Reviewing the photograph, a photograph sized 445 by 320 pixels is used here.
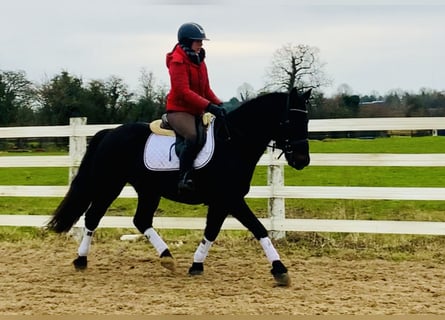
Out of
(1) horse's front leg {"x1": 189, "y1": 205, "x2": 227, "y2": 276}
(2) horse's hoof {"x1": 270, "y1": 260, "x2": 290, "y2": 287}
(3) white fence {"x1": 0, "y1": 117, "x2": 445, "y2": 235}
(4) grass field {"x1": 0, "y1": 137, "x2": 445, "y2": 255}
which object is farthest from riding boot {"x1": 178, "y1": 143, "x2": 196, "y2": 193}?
(4) grass field {"x1": 0, "y1": 137, "x2": 445, "y2": 255}

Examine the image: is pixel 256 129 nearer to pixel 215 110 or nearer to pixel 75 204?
pixel 215 110

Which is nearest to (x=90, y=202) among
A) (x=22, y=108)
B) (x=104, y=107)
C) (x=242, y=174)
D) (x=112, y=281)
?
(x=112, y=281)

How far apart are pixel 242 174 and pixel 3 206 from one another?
788cm

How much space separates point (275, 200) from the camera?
7.33 meters

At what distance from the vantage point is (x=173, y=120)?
576cm

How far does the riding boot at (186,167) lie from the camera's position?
559cm

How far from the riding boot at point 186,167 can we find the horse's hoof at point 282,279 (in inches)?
46.4

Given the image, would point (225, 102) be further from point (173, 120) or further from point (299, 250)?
point (299, 250)

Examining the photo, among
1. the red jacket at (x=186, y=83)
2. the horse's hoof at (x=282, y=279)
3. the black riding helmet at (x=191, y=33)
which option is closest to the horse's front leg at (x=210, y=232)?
the horse's hoof at (x=282, y=279)

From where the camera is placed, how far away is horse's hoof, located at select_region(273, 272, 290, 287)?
535 cm

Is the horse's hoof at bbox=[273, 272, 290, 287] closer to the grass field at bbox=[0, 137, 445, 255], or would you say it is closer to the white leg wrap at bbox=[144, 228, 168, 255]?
the white leg wrap at bbox=[144, 228, 168, 255]

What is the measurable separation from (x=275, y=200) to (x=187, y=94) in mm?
2351

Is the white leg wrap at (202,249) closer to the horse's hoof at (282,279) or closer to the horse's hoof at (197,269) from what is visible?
the horse's hoof at (197,269)

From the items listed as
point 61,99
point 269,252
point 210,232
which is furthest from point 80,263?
point 61,99
